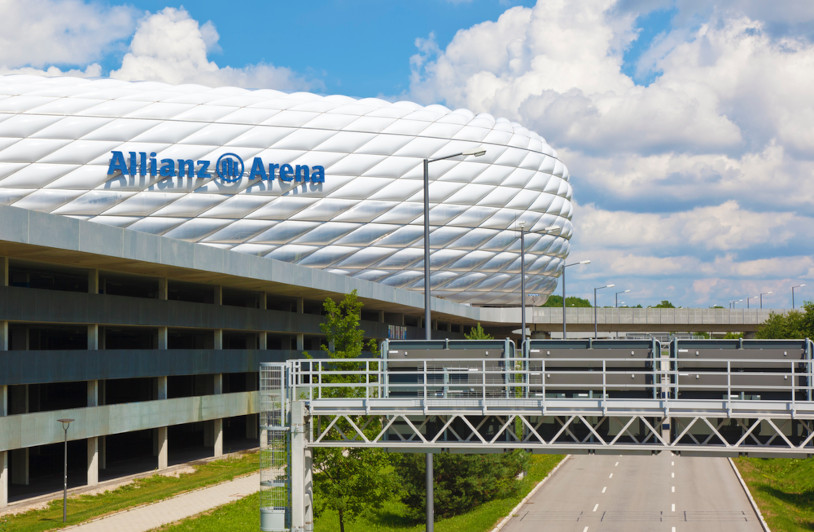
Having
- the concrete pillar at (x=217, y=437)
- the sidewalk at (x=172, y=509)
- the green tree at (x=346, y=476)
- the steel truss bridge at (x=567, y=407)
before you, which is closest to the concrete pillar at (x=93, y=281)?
the sidewalk at (x=172, y=509)

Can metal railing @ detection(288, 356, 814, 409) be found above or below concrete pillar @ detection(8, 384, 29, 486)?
above

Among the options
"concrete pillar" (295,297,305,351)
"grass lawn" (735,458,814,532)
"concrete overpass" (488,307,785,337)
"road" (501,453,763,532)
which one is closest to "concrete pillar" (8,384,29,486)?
"road" (501,453,763,532)

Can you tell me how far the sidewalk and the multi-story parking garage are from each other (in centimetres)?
496

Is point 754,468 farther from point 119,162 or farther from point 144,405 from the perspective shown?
point 119,162

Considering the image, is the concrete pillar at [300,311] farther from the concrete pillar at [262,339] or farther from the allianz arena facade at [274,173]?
the allianz arena facade at [274,173]

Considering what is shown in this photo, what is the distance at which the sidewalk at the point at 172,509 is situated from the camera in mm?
29609

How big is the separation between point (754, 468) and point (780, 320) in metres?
52.2

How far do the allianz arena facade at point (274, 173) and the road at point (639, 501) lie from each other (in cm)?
3574

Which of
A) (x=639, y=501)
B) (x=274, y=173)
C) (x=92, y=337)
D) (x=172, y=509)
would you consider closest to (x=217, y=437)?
(x=92, y=337)

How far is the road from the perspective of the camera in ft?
106

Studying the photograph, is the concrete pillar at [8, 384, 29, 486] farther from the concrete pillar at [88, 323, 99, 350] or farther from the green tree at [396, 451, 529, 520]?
the green tree at [396, 451, 529, 520]

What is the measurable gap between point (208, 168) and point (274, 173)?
5428 millimetres

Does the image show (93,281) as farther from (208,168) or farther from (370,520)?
(208,168)

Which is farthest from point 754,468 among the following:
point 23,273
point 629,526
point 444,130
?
point 444,130
